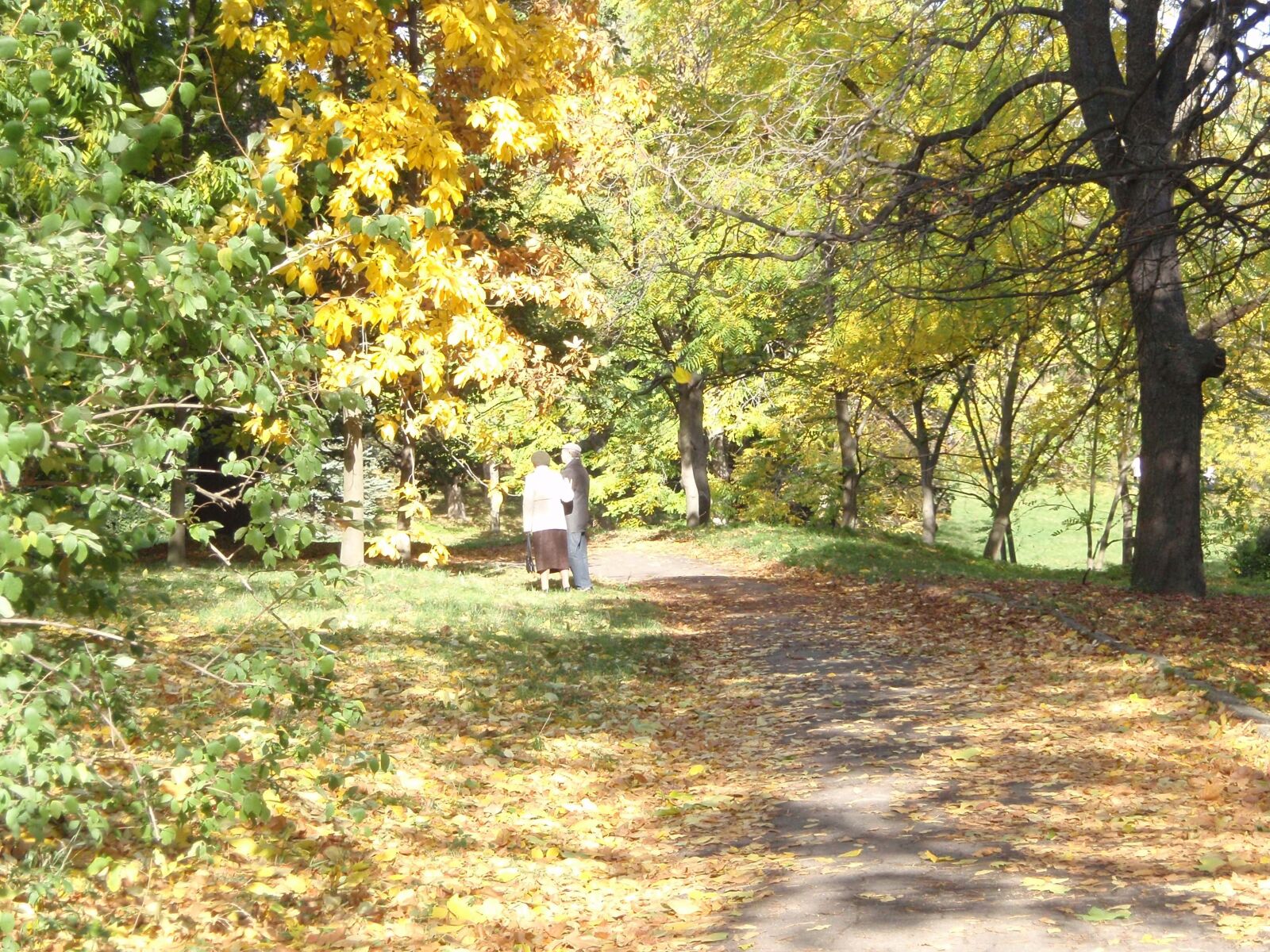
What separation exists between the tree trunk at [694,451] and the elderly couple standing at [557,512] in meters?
14.4

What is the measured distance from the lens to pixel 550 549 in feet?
49.6

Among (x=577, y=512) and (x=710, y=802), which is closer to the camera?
(x=710, y=802)

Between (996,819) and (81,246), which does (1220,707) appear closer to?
(996,819)

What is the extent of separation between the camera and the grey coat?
15312 millimetres

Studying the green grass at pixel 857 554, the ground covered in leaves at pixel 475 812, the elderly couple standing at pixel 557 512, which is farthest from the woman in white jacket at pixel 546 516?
the green grass at pixel 857 554

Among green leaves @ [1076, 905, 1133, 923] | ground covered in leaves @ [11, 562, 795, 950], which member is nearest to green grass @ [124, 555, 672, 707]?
ground covered in leaves @ [11, 562, 795, 950]

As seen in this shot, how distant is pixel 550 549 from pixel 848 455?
1660 cm

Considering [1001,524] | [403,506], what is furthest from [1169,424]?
[1001,524]

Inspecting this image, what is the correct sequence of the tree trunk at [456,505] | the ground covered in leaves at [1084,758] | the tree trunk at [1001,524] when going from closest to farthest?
the ground covered in leaves at [1084,758] < the tree trunk at [1001,524] < the tree trunk at [456,505]

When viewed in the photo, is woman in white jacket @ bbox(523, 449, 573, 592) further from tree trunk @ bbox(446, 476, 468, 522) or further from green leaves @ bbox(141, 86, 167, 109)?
tree trunk @ bbox(446, 476, 468, 522)

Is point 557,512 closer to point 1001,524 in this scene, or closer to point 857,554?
point 857,554

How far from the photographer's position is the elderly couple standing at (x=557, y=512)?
14.9 m

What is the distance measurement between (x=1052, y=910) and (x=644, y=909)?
1.75 metres

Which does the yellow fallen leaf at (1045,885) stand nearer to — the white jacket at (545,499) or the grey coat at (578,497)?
the white jacket at (545,499)
